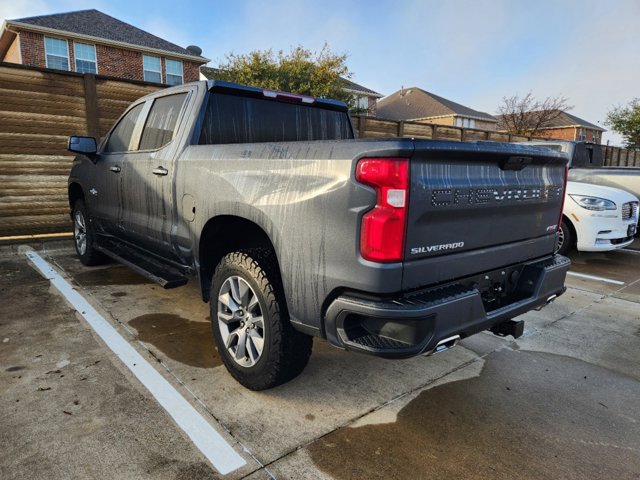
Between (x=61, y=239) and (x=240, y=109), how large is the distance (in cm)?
495

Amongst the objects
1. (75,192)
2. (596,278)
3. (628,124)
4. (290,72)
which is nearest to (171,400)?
(75,192)

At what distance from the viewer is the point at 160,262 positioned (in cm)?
388

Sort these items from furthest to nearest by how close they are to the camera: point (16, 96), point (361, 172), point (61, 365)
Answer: point (16, 96) → point (61, 365) → point (361, 172)

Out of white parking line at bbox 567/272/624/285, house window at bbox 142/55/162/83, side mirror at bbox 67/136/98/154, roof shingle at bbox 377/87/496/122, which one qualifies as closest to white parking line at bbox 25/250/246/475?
side mirror at bbox 67/136/98/154

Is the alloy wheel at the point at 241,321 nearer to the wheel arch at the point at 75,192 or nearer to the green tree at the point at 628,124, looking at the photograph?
the wheel arch at the point at 75,192

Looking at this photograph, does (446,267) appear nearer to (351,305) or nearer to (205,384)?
(351,305)

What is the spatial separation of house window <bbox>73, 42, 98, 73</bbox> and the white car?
22.2 m

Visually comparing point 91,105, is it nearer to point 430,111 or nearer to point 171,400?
point 171,400

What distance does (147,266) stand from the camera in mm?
3840

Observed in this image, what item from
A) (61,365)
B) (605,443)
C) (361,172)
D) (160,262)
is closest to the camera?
(361,172)

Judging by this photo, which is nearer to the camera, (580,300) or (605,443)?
(605,443)

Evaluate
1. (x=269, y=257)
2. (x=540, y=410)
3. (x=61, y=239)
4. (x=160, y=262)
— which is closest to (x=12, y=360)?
(x=160, y=262)

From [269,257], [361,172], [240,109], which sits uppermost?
[240,109]

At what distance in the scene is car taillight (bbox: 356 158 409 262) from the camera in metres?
1.99
